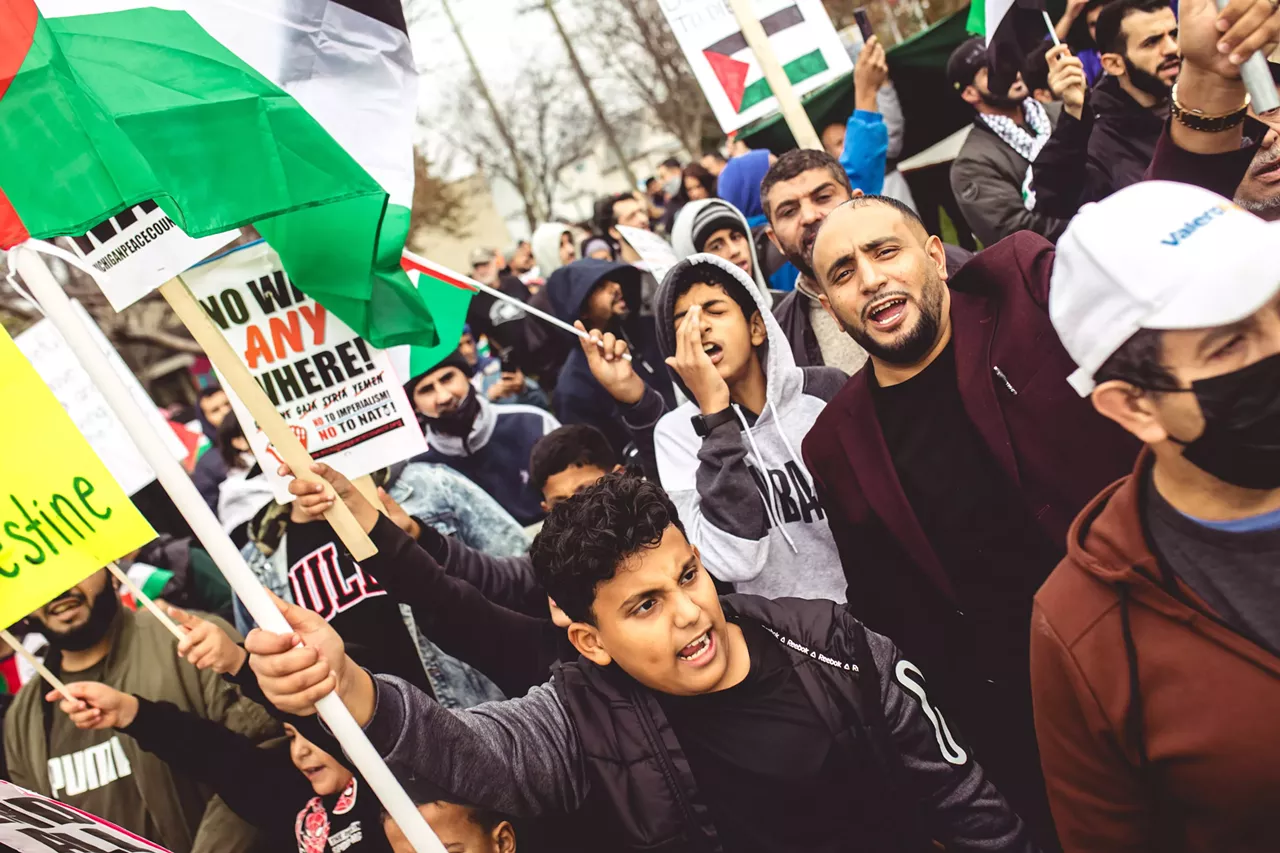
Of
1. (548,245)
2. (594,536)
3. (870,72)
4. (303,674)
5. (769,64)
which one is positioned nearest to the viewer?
(303,674)

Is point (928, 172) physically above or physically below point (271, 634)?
above

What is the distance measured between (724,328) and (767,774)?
1484 mm

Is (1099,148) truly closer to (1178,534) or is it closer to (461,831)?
(1178,534)

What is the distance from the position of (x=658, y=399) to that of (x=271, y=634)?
7.57ft

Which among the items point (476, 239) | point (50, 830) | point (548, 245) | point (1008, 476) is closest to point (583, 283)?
point (1008, 476)

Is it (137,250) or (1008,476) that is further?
(137,250)

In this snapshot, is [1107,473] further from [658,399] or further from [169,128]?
[169,128]

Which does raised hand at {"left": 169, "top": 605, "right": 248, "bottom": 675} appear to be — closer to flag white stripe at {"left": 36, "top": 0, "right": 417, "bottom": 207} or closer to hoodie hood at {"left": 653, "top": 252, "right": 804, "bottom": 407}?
flag white stripe at {"left": 36, "top": 0, "right": 417, "bottom": 207}

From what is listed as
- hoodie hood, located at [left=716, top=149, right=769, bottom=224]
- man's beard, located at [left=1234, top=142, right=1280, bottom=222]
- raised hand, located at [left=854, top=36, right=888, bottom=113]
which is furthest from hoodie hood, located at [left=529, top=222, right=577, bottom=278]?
man's beard, located at [left=1234, top=142, right=1280, bottom=222]

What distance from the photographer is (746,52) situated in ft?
19.0

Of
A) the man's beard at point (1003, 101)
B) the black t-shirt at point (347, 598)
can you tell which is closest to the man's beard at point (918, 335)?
the black t-shirt at point (347, 598)

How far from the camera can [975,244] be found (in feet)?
27.4

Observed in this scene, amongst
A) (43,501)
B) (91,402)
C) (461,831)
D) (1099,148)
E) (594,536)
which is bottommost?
(461,831)

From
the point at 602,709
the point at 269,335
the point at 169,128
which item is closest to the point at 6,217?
the point at 169,128
